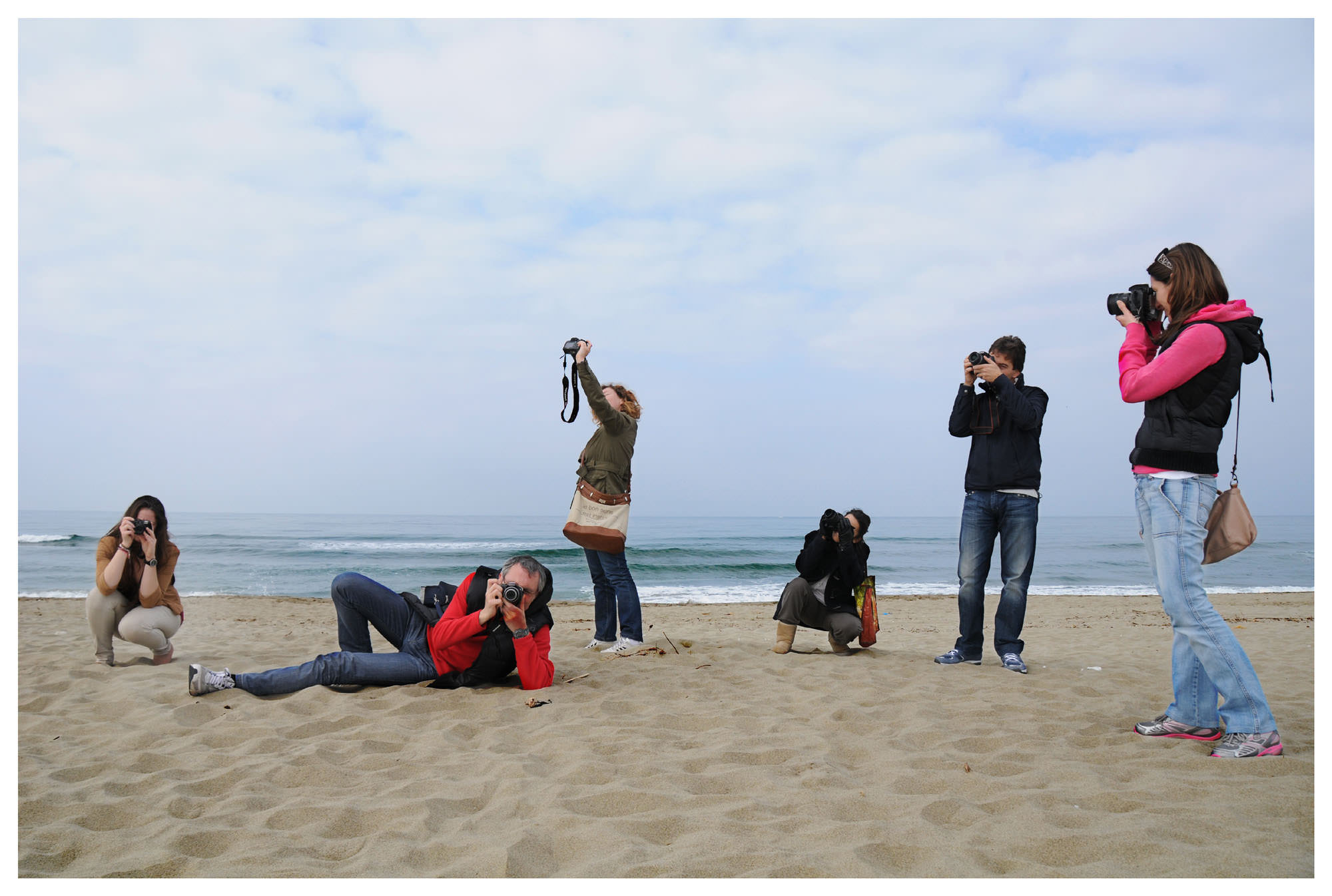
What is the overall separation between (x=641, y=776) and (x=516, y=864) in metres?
0.80

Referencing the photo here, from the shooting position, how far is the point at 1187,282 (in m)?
2.92

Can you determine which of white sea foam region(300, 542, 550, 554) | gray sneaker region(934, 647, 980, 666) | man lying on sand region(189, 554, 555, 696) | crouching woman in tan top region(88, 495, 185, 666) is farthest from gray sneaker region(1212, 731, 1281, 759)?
white sea foam region(300, 542, 550, 554)

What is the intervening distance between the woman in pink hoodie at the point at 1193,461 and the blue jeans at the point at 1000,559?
1427 millimetres

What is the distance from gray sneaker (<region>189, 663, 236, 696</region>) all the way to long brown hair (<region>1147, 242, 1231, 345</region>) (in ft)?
15.0

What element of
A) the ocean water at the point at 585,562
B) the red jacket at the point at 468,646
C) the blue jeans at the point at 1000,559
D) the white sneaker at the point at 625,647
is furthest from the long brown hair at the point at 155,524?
the ocean water at the point at 585,562

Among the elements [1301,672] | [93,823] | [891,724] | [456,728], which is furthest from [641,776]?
[1301,672]

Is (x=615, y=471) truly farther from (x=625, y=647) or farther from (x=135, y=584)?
(x=135, y=584)

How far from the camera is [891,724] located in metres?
3.38

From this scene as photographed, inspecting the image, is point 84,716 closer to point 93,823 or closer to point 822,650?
point 93,823

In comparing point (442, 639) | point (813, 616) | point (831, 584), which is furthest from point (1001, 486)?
point (442, 639)

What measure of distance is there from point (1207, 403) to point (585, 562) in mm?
18475

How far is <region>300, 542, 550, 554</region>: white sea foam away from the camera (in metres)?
23.8

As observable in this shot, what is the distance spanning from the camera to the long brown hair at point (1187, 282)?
2896 millimetres

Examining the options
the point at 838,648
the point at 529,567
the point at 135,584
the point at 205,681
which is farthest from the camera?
the point at 838,648
